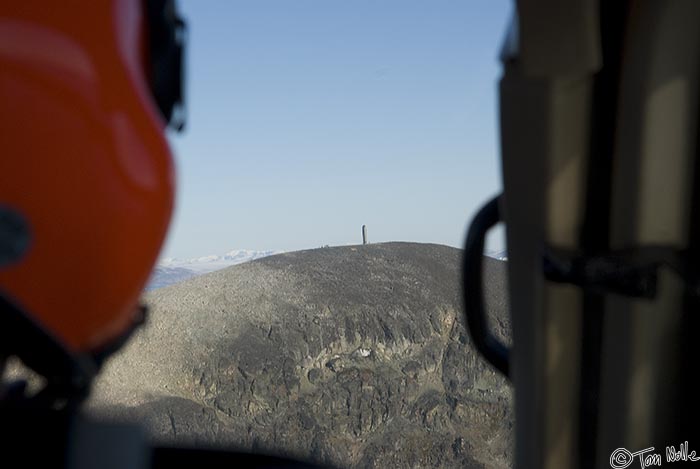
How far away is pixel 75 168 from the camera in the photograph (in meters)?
0.68

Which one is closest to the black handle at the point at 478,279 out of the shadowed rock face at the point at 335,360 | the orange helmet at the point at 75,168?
the orange helmet at the point at 75,168

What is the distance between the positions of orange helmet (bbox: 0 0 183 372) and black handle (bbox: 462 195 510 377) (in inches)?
13.6

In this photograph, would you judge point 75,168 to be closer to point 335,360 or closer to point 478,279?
point 478,279

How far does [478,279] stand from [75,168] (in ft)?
1.45

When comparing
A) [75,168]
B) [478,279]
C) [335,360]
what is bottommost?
[335,360]

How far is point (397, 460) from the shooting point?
19.3m

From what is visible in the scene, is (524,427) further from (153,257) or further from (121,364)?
(121,364)

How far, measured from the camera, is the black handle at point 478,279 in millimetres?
949

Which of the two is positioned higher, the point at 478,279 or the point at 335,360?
the point at 478,279

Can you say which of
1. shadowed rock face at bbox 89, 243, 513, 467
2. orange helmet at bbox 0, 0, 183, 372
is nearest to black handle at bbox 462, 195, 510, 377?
orange helmet at bbox 0, 0, 183, 372

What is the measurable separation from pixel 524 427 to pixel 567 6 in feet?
1.47

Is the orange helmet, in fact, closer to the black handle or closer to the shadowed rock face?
the black handle

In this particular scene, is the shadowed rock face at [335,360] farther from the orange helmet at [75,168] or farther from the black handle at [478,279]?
the orange helmet at [75,168]

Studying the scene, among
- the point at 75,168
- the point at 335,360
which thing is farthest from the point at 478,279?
the point at 335,360
